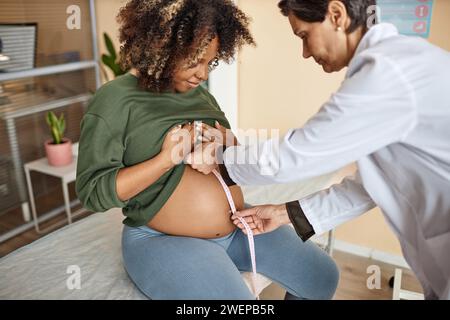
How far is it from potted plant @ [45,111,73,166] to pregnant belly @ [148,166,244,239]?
1.57 metres

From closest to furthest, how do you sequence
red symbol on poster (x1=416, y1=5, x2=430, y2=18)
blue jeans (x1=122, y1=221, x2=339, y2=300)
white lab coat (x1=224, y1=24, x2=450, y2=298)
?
white lab coat (x1=224, y1=24, x2=450, y2=298), blue jeans (x1=122, y1=221, x2=339, y2=300), red symbol on poster (x1=416, y1=5, x2=430, y2=18)

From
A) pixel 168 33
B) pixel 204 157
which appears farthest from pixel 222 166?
pixel 168 33

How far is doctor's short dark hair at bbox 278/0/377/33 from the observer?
89 centimetres

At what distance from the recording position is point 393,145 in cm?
92

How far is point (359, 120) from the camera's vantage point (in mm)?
807

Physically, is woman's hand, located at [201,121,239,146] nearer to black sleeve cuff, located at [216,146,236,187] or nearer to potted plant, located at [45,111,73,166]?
black sleeve cuff, located at [216,146,236,187]

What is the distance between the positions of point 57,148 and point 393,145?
2150mm

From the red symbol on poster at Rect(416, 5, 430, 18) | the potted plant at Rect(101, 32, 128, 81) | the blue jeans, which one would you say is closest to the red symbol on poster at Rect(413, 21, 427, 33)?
the red symbol on poster at Rect(416, 5, 430, 18)

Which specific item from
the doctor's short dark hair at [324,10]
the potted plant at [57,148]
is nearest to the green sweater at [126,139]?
the doctor's short dark hair at [324,10]

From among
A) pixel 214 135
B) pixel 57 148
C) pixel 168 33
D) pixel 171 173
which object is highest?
pixel 168 33

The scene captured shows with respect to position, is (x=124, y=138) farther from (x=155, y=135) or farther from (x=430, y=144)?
(x=430, y=144)

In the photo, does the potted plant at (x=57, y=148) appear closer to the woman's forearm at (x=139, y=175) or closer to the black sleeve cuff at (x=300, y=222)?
the woman's forearm at (x=139, y=175)

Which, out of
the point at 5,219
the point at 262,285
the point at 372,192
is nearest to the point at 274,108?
the point at 262,285

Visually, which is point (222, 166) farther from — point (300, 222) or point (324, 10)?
point (324, 10)
